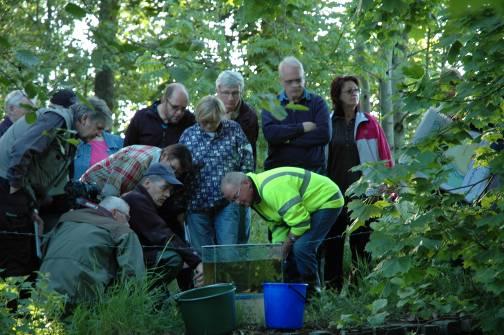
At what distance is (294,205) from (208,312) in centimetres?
137

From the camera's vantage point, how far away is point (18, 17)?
17.7 metres

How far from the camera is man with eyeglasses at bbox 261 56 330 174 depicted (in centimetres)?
810

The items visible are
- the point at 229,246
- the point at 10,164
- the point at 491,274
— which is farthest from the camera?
the point at 229,246

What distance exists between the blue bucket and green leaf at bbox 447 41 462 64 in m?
1.97

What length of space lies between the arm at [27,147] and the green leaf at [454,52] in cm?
261

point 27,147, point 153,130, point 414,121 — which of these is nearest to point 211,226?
point 153,130

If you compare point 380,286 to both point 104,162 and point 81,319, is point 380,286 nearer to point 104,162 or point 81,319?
point 81,319

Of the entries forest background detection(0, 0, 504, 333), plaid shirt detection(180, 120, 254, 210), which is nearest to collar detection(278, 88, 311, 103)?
plaid shirt detection(180, 120, 254, 210)

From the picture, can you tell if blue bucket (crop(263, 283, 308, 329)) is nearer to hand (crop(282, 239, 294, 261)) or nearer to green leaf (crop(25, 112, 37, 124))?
hand (crop(282, 239, 294, 261))

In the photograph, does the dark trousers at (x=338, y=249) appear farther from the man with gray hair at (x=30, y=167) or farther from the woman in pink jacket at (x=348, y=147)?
the man with gray hair at (x=30, y=167)

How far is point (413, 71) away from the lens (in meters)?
5.78

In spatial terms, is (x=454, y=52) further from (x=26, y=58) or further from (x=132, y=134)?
(x=132, y=134)

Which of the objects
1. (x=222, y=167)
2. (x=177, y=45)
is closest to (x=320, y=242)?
(x=222, y=167)

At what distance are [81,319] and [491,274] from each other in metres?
2.61
